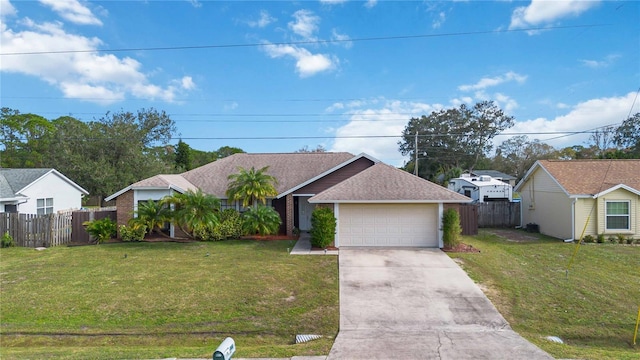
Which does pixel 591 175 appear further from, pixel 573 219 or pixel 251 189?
pixel 251 189

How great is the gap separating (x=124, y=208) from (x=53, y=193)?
8423 millimetres

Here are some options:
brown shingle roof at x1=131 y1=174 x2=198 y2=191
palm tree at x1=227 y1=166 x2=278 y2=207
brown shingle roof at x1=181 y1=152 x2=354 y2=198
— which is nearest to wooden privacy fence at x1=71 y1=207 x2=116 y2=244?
brown shingle roof at x1=131 y1=174 x2=198 y2=191

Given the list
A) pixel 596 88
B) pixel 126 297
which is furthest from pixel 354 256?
pixel 596 88

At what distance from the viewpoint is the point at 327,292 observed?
8812mm

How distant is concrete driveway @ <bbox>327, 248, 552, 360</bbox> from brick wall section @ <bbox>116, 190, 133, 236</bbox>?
1097 cm

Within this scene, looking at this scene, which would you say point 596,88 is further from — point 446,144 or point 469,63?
point 446,144

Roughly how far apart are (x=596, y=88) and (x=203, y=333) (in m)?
18.1

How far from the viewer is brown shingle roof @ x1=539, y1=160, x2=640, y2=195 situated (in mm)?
15941

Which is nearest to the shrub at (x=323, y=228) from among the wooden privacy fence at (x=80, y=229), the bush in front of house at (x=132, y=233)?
the bush in front of house at (x=132, y=233)

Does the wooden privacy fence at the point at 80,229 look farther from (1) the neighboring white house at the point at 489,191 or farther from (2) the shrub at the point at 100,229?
(1) the neighboring white house at the point at 489,191

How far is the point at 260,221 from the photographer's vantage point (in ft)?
51.1

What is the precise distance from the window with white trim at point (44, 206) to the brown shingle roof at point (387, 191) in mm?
17060

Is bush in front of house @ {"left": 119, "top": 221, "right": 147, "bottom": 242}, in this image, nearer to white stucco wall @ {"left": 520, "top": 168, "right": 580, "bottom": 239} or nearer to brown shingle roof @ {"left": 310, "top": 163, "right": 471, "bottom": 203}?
brown shingle roof @ {"left": 310, "top": 163, "right": 471, "bottom": 203}

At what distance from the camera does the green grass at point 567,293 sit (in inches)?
263
